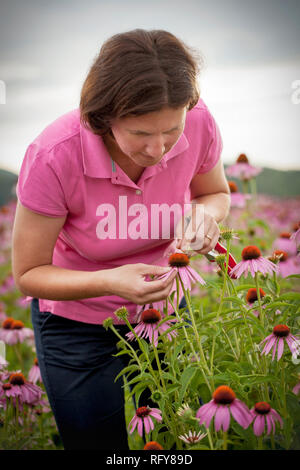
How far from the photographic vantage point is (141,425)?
88cm

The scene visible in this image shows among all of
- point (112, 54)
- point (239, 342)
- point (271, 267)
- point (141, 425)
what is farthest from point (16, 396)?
point (112, 54)

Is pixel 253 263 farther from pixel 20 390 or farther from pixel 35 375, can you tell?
pixel 35 375

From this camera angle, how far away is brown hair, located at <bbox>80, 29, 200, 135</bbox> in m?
0.82

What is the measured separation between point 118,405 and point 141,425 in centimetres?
30

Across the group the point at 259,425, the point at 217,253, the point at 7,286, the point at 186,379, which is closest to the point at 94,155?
the point at 217,253

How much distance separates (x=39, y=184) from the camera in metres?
0.97

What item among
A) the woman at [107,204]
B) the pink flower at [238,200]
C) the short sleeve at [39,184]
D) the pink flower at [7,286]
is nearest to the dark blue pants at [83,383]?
the woman at [107,204]

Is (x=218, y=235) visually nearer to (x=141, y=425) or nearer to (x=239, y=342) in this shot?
(x=239, y=342)

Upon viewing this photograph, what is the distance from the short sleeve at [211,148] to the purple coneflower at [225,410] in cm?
58

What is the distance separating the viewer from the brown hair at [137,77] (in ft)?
2.69

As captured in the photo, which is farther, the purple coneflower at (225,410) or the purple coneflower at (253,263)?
the purple coneflower at (253,263)

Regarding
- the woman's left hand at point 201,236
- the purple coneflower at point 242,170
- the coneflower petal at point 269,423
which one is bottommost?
the coneflower petal at point 269,423

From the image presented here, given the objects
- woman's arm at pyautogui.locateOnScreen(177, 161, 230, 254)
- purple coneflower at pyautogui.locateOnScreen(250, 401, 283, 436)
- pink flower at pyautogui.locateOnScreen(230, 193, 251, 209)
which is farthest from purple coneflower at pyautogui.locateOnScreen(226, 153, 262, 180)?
purple coneflower at pyautogui.locateOnScreen(250, 401, 283, 436)

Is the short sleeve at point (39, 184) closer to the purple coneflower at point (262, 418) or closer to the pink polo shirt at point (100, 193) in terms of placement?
the pink polo shirt at point (100, 193)
